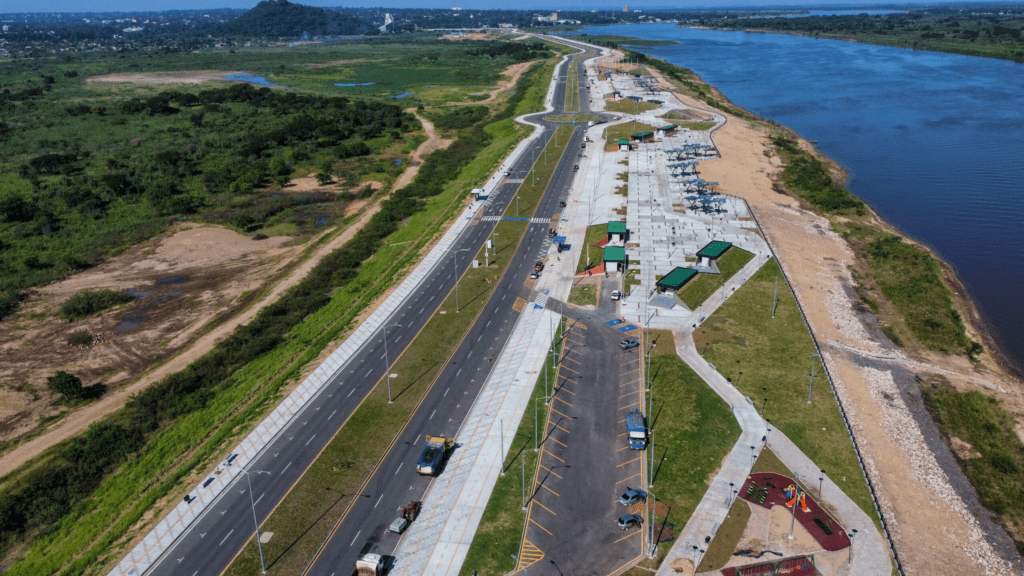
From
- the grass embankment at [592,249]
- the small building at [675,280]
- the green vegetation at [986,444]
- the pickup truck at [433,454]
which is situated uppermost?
the grass embankment at [592,249]

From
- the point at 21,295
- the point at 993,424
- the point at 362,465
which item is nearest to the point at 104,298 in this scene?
the point at 21,295

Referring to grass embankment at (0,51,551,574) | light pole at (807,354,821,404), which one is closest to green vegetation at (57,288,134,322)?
grass embankment at (0,51,551,574)

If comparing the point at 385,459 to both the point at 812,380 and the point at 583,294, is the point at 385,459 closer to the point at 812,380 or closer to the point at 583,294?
the point at 583,294

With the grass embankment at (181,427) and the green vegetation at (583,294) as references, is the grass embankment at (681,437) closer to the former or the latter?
the green vegetation at (583,294)

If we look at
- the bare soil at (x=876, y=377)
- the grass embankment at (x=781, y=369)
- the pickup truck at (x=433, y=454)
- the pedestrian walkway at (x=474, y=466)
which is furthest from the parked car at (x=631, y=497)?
the bare soil at (x=876, y=377)

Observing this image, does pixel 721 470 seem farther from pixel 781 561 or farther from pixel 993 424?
pixel 993 424

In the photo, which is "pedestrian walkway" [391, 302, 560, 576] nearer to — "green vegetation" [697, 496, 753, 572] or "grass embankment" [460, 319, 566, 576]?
"grass embankment" [460, 319, 566, 576]

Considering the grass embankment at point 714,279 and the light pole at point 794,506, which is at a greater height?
the grass embankment at point 714,279
